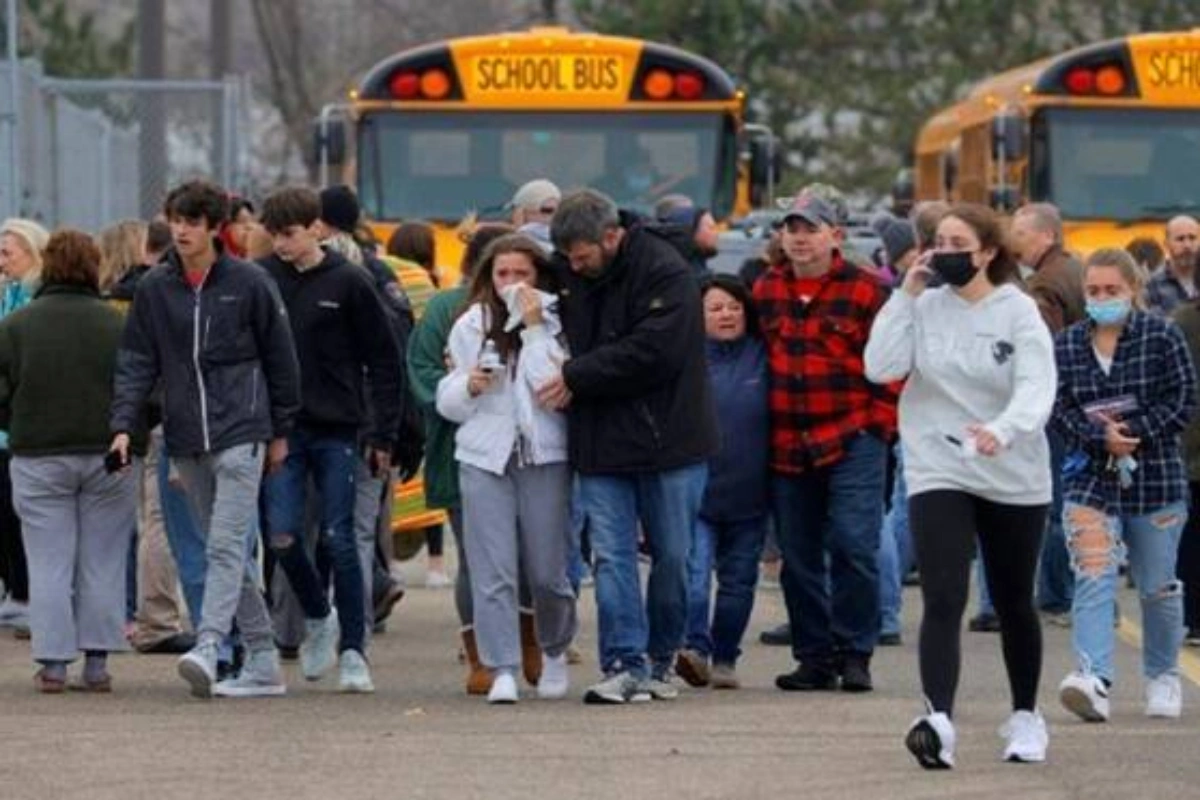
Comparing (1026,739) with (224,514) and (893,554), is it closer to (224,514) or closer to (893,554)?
(224,514)

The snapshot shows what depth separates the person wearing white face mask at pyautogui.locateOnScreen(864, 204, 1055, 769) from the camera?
35.2ft

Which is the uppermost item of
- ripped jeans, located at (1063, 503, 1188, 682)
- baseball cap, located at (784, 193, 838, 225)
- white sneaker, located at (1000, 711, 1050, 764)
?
baseball cap, located at (784, 193, 838, 225)

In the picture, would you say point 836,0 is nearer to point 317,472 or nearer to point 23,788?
point 317,472

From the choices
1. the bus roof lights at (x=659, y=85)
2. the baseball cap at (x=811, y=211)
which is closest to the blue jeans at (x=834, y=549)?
the baseball cap at (x=811, y=211)

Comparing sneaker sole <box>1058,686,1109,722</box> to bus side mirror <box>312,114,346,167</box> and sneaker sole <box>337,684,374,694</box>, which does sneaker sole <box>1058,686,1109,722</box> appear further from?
bus side mirror <box>312,114,346,167</box>

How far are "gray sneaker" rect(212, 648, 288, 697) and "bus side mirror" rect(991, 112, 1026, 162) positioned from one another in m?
11.6

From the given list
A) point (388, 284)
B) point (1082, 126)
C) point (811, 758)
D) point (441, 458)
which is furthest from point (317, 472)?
point (1082, 126)

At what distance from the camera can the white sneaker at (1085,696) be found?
12.0 m

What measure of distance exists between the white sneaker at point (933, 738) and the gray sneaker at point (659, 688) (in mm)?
2090

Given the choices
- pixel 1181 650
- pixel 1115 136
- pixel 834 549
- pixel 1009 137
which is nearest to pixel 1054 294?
pixel 1181 650

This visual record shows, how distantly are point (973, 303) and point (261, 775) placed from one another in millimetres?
2474

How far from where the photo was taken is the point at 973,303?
10.9m

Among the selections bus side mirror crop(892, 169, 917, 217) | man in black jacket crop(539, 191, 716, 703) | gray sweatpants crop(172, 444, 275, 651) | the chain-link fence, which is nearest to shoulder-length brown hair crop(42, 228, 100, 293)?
gray sweatpants crop(172, 444, 275, 651)

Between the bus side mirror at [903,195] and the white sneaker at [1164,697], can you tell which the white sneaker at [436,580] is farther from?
the bus side mirror at [903,195]
